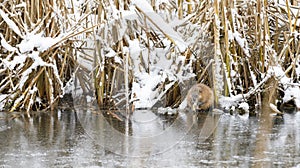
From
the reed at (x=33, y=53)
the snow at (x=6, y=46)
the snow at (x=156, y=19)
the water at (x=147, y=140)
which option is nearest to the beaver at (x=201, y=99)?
the water at (x=147, y=140)

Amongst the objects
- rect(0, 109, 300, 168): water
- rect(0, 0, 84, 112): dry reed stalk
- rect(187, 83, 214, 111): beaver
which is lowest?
rect(0, 109, 300, 168): water

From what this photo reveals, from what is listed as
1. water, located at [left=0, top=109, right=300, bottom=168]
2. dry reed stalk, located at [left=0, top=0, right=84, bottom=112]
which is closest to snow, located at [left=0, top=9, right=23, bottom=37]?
dry reed stalk, located at [left=0, top=0, right=84, bottom=112]

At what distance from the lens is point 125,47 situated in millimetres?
3578

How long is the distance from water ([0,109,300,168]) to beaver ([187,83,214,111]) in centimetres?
16

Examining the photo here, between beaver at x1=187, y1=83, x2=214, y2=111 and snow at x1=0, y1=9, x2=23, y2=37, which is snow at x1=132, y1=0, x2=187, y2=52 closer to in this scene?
beaver at x1=187, y1=83, x2=214, y2=111

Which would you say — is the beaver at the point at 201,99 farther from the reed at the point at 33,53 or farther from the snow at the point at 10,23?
the snow at the point at 10,23

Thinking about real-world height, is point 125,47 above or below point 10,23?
below

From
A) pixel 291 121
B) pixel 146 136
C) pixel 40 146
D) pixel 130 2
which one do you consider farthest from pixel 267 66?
pixel 40 146

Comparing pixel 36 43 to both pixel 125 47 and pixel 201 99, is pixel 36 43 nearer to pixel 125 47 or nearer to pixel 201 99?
pixel 125 47

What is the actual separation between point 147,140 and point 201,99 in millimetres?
1047

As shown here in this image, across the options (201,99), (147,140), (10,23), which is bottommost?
(147,140)

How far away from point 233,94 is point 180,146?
1306 mm

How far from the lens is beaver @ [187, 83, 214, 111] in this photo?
3543 millimetres

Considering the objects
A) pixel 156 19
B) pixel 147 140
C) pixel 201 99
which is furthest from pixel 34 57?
pixel 147 140
